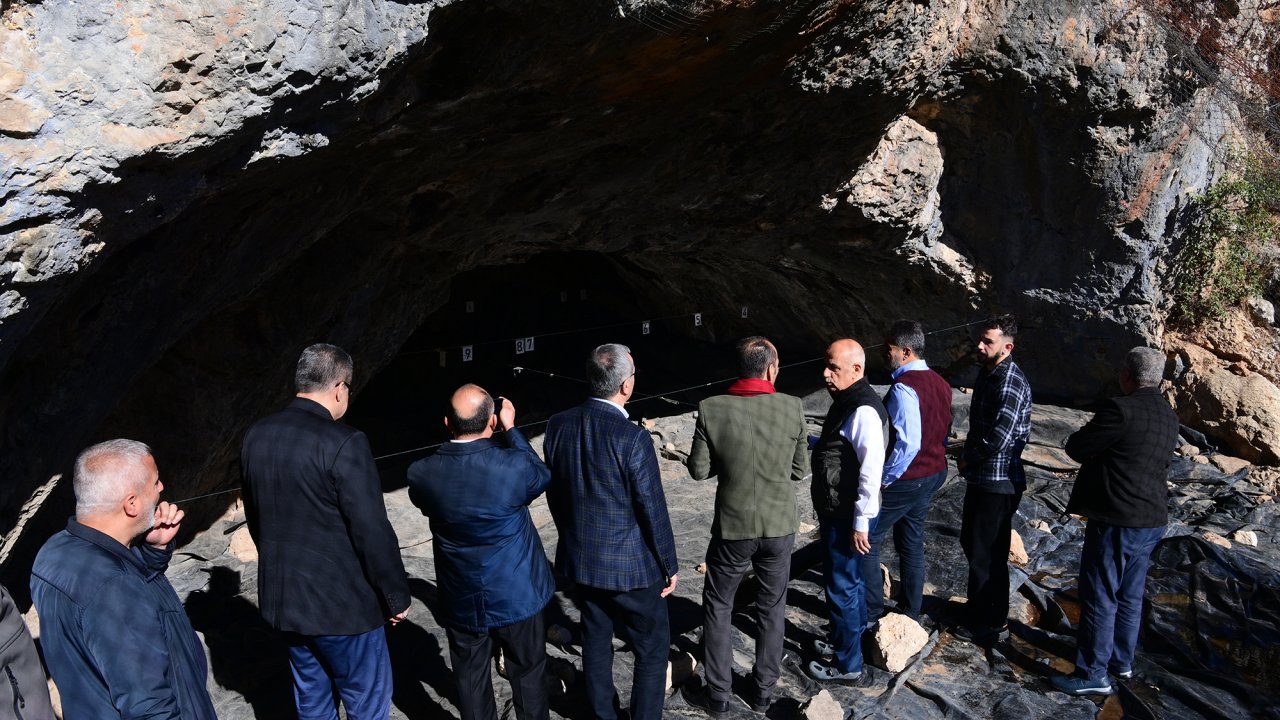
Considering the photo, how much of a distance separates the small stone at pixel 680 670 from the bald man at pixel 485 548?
27.3 inches

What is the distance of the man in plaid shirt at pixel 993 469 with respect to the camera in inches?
155

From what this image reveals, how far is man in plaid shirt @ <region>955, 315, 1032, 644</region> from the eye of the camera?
3.95 m

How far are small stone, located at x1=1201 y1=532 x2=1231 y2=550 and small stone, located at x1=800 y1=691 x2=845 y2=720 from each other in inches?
129

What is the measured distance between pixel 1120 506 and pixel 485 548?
2.68m

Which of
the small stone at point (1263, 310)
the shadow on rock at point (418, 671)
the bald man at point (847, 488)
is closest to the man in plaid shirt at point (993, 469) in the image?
the bald man at point (847, 488)

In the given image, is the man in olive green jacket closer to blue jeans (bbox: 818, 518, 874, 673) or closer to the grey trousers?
the grey trousers

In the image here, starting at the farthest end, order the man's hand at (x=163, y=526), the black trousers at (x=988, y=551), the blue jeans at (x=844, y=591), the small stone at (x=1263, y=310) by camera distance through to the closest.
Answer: the small stone at (x=1263, y=310)
the black trousers at (x=988, y=551)
the blue jeans at (x=844, y=591)
the man's hand at (x=163, y=526)

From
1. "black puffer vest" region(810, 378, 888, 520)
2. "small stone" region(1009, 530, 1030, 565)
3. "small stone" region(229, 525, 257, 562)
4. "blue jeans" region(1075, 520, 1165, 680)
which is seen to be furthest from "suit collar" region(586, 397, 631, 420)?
"small stone" region(229, 525, 257, 562)

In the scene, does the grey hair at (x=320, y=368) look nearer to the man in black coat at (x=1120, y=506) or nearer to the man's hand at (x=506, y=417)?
the man's hand at (x=506, y=417)

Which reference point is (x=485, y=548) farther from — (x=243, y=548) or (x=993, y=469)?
(x=243, y=548)

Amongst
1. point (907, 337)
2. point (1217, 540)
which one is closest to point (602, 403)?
point (907, 337)

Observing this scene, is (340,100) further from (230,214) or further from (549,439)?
(549,439)

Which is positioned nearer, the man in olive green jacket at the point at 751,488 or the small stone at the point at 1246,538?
the man in olive green jacket at the point at 751,488

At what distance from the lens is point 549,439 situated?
3.21 meters
